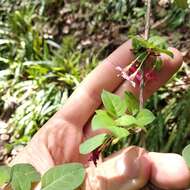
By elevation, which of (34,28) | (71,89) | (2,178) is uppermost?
(2,178)

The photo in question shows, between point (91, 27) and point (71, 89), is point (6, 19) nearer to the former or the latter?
point (91, 27)

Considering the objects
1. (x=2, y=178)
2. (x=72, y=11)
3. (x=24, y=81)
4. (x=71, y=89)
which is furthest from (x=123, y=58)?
(x=72, y=11)

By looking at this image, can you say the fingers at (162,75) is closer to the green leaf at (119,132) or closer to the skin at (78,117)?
the skin at (78,117)

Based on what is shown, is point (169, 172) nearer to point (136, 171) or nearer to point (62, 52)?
point (136, 171)

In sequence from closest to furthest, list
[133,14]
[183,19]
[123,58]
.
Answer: [123,58] < [183,19] < [133,14]

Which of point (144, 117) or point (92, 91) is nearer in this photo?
point (144, 117)

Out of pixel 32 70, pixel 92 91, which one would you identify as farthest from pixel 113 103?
pixel 32 70

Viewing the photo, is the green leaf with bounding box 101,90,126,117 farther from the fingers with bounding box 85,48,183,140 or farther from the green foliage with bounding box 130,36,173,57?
the fingers with bounding box 85,48,183,140
